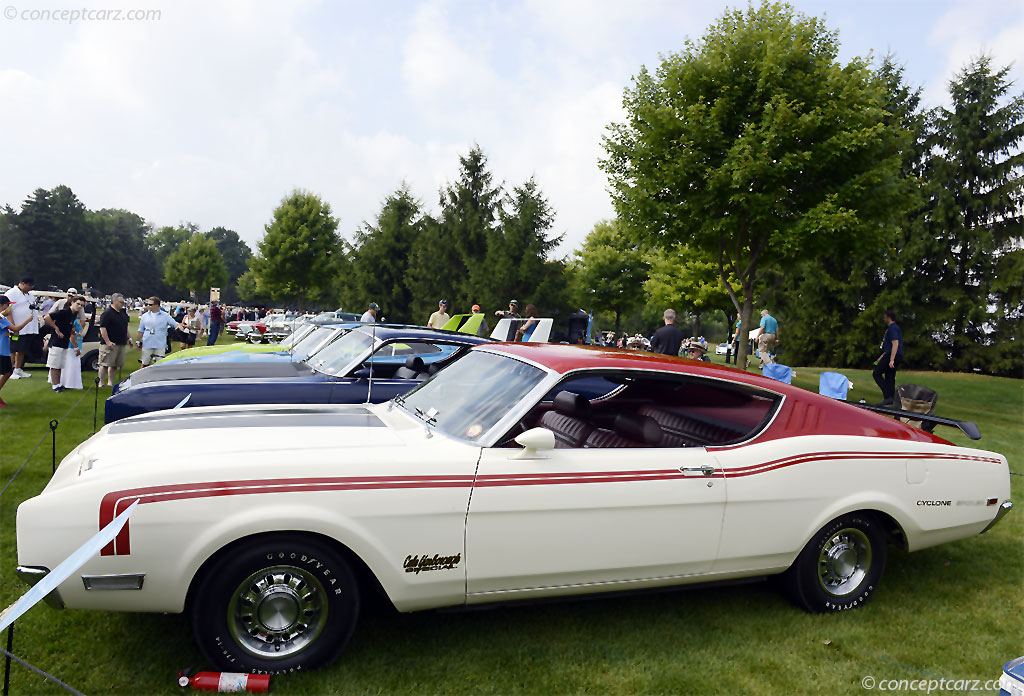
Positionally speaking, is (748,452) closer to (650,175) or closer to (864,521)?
(864,521)

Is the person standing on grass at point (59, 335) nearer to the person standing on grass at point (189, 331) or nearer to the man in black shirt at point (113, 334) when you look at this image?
the man in black shirt at point (113, 334)

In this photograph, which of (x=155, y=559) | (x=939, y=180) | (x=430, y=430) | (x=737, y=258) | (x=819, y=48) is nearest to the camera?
(x=155, y=559)

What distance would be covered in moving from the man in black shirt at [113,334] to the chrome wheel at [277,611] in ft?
31.2

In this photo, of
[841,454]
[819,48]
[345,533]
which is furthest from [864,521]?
[819,48]

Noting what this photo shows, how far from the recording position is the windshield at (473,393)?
329 cm

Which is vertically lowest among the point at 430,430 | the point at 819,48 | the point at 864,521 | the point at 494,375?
the point at 864,521

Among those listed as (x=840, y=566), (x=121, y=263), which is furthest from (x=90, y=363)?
(x=121, y=263)

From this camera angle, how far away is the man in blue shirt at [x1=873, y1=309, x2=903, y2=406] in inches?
480

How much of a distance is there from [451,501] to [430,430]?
54cm

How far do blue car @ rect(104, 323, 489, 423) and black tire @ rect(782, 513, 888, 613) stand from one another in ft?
9.92

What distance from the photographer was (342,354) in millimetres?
6855

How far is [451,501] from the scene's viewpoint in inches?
114

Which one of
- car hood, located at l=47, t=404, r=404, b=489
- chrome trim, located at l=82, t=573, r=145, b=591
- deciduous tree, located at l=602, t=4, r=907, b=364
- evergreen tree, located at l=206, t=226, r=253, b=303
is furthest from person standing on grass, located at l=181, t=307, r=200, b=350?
evergreen tree, located at l=206, t=226, r=253, b=303

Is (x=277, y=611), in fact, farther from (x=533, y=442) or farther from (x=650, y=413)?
(x=650, y=413)
